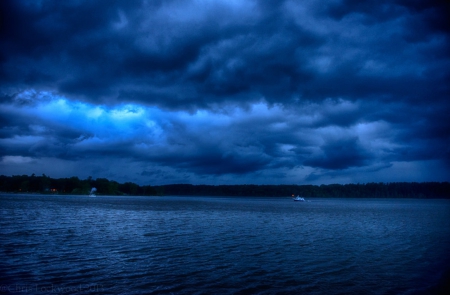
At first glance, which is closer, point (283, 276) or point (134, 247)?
point (283, 276)

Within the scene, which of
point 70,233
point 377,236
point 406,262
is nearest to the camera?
point 406,262

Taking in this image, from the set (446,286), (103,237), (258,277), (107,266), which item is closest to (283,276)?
(258,277)

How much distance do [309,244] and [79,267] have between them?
2400 centimetres

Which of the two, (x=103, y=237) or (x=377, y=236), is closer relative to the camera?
(x=103, y=237)

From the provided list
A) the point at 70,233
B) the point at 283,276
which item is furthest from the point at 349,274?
the point at 70,233

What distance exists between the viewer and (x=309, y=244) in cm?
3512

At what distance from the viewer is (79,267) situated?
21766 millimetres

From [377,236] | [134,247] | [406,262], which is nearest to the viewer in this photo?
[406,262]

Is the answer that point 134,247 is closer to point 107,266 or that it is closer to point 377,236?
point 107,266

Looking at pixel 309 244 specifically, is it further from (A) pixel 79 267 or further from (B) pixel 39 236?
(B) pixel 39 236

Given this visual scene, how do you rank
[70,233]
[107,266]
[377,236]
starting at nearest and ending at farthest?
[107,266] < [70,233] < [377,236]

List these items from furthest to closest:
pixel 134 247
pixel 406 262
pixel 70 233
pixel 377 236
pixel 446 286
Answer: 1. pixel 377 236
2. pixel 70 233
3. pixel 134 247
4. pixel 406 262
5. pixel 446 286

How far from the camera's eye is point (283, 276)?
21.6 meters

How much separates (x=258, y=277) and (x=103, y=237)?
70.1ft
